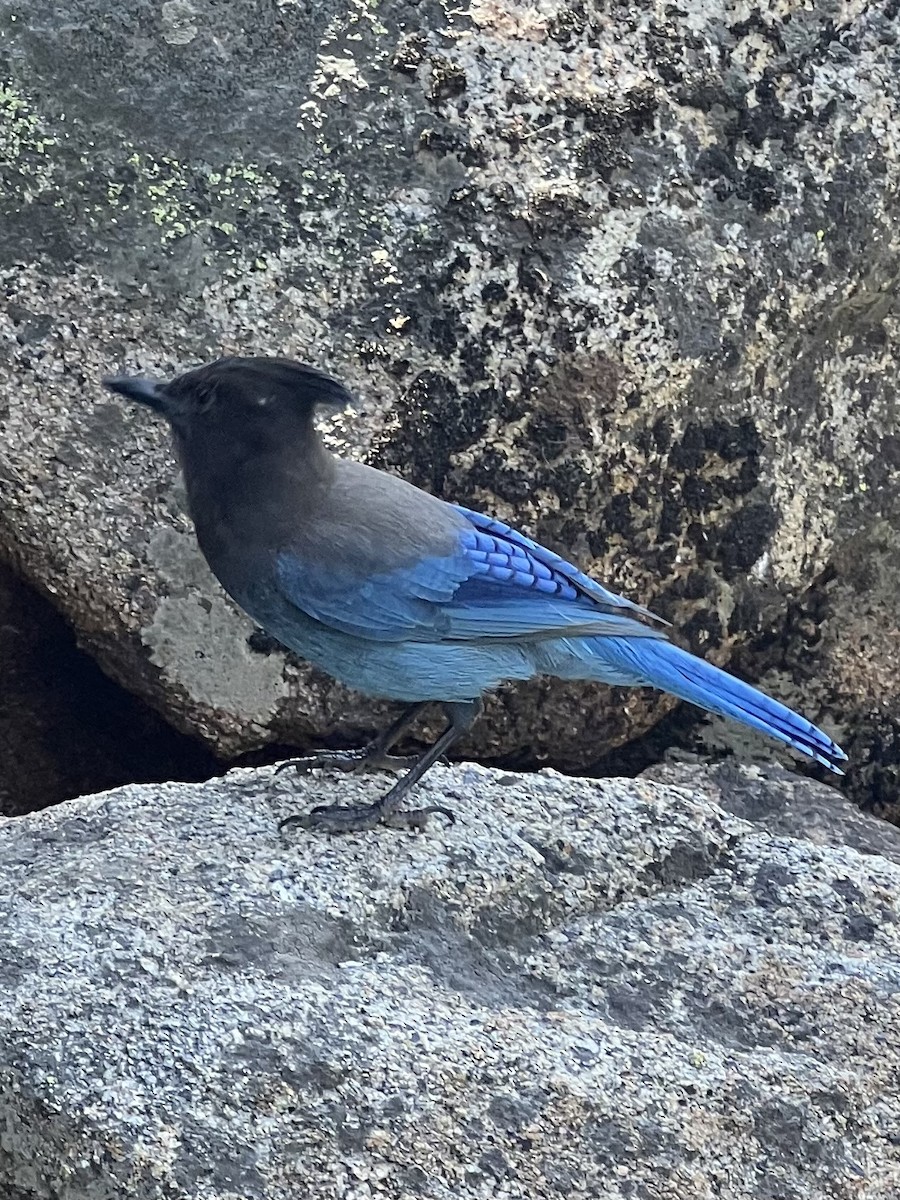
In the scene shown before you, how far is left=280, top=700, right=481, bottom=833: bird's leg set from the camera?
3979 millimetres

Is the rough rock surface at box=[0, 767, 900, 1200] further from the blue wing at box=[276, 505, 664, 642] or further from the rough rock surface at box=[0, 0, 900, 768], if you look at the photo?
the rough rock surface at box=[0, 0, 900, 768]

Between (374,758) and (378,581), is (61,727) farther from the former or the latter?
(378,581)

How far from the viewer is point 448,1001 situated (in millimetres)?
3348

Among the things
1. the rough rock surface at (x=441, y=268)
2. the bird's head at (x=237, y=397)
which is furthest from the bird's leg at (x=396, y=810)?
the bird's head at (x=237, y=397)

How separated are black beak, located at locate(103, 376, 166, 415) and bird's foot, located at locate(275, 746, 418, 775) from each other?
40.8 inches

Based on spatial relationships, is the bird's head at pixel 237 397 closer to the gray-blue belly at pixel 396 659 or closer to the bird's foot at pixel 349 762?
the gray-blue belly at pixel 396 659

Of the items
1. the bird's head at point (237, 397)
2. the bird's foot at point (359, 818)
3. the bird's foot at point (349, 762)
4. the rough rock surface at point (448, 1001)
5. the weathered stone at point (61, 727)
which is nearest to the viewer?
the rough rock surface at point (448, 1001)

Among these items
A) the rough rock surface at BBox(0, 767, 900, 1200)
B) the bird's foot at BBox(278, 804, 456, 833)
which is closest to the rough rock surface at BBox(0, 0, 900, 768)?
the bird's foot at BBox(278, 804, 456, 833)

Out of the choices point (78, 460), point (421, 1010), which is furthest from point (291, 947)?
point (78, 460)

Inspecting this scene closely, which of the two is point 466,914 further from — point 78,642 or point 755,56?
point 755,56

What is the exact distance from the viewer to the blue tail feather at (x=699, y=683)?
155 inches

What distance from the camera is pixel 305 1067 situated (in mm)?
3020

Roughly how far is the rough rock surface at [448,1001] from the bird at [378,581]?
316 mm

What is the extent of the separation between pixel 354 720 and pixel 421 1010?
1.45 metres
